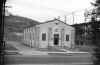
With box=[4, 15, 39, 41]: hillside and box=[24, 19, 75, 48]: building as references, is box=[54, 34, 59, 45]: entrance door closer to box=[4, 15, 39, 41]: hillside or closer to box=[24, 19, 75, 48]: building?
box=[24, 19, 75, 48]: building

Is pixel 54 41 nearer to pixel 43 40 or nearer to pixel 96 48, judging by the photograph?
pixel 43 40

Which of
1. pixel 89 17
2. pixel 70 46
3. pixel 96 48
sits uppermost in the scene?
pixel 89 17

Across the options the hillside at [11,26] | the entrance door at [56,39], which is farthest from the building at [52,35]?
the hillside at [11,26]

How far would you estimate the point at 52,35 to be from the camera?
15836 millimetres

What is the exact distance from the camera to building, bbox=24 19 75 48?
597 inches

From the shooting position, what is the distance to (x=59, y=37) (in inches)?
626

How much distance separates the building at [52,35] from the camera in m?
15.2

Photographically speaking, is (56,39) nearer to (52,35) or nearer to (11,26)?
(52,35)

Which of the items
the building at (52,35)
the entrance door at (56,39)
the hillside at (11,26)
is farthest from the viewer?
the entrance door at (56,39)

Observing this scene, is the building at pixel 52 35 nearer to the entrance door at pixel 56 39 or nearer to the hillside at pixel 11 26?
the entrance door at pixel 56 39

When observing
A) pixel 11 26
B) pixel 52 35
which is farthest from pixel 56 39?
pixel 11 26

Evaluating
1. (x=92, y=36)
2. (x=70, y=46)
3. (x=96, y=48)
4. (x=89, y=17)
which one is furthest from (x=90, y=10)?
(x=70, y=46)

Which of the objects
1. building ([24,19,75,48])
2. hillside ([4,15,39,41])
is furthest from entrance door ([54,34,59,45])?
hillside ([4,15,39,41])

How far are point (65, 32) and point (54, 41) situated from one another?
4.63 feet
